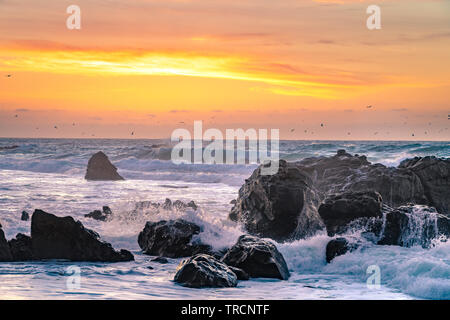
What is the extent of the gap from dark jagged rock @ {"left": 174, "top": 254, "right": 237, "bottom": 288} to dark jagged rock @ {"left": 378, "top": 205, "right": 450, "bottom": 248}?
16.1ft

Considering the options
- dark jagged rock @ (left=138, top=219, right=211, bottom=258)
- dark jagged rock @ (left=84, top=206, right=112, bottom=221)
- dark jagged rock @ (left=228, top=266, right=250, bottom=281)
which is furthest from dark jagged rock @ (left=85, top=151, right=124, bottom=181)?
dark jagged rock @ (left=228, top=266, right=250, bottom=281)

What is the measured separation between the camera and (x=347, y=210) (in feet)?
50.8

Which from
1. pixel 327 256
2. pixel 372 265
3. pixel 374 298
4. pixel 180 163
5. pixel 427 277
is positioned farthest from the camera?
pixel 180 163

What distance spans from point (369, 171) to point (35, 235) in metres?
12.0

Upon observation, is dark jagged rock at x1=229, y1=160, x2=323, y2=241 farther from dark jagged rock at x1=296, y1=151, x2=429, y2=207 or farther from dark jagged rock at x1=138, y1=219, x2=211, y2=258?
dark jagged rock at x1=296, y1=151, x2=429, y2=207

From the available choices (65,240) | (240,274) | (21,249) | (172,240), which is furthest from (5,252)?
(240,274)

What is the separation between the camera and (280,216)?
53.6 feet

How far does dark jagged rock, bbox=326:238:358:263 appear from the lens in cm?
1374

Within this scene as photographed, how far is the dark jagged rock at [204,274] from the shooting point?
36.4 ft

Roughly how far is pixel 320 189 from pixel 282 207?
5.63m

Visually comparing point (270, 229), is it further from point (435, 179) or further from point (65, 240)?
point (435, 179)

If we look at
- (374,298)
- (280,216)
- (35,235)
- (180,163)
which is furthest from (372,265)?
(180,163)

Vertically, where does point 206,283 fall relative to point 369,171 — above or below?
below

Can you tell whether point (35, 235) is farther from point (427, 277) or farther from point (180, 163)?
point (180, 163)
